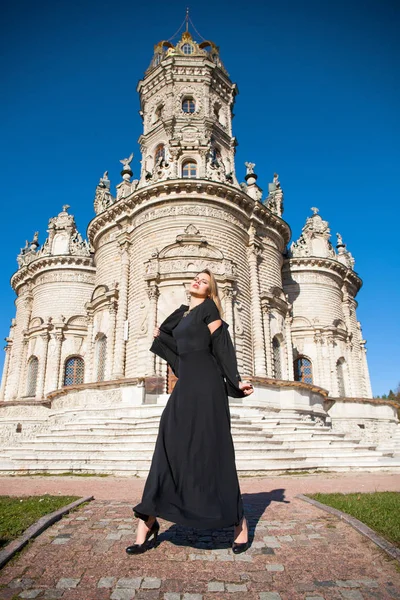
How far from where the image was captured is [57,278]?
3127 centimetres

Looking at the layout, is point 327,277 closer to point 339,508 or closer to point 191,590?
point 339,508

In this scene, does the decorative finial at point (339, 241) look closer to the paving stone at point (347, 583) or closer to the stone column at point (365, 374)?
the stone column at point (365, 374)

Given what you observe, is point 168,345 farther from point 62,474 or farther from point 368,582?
point 62,474

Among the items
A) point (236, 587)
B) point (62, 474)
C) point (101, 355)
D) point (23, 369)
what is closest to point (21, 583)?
point (236, 587)

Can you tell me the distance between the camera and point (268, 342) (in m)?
23.8

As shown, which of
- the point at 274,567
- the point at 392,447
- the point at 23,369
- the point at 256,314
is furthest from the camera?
the point at 23,369

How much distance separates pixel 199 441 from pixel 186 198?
806 inches

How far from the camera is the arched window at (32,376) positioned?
29.3 metres

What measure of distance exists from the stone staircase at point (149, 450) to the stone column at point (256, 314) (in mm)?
6445

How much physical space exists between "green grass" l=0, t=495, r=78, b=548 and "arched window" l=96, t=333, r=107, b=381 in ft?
59.9

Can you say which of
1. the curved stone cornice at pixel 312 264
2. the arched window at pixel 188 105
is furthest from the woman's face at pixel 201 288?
the arched window at pixel 188 105

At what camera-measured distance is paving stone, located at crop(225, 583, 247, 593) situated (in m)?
3.09

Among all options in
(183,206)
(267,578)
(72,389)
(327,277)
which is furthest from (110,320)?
(267,578)

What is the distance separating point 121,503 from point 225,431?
293 cm
